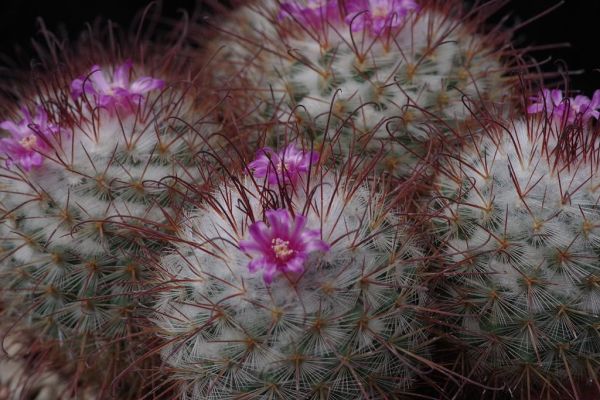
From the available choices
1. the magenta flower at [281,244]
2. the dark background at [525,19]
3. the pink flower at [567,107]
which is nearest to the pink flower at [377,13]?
the pink flower at [567,107]

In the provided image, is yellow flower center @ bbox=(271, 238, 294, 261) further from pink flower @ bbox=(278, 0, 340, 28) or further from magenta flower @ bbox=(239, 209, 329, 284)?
pink flower @ bbox=(278, 0, 340, 28)

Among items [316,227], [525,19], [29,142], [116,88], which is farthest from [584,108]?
[525,19]

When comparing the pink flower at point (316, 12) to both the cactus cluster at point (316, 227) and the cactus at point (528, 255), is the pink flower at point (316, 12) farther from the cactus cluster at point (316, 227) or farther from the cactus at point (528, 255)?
A: the cactus at point (528, 255)

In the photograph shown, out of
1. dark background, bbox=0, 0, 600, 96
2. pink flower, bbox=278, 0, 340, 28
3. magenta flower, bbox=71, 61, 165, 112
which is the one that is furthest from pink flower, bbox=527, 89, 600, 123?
dark background, bbox=0, 0, 600, 96

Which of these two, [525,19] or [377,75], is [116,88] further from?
[525,19]

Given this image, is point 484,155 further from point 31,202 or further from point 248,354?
point 31,202

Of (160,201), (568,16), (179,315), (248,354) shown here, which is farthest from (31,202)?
(568,16)
